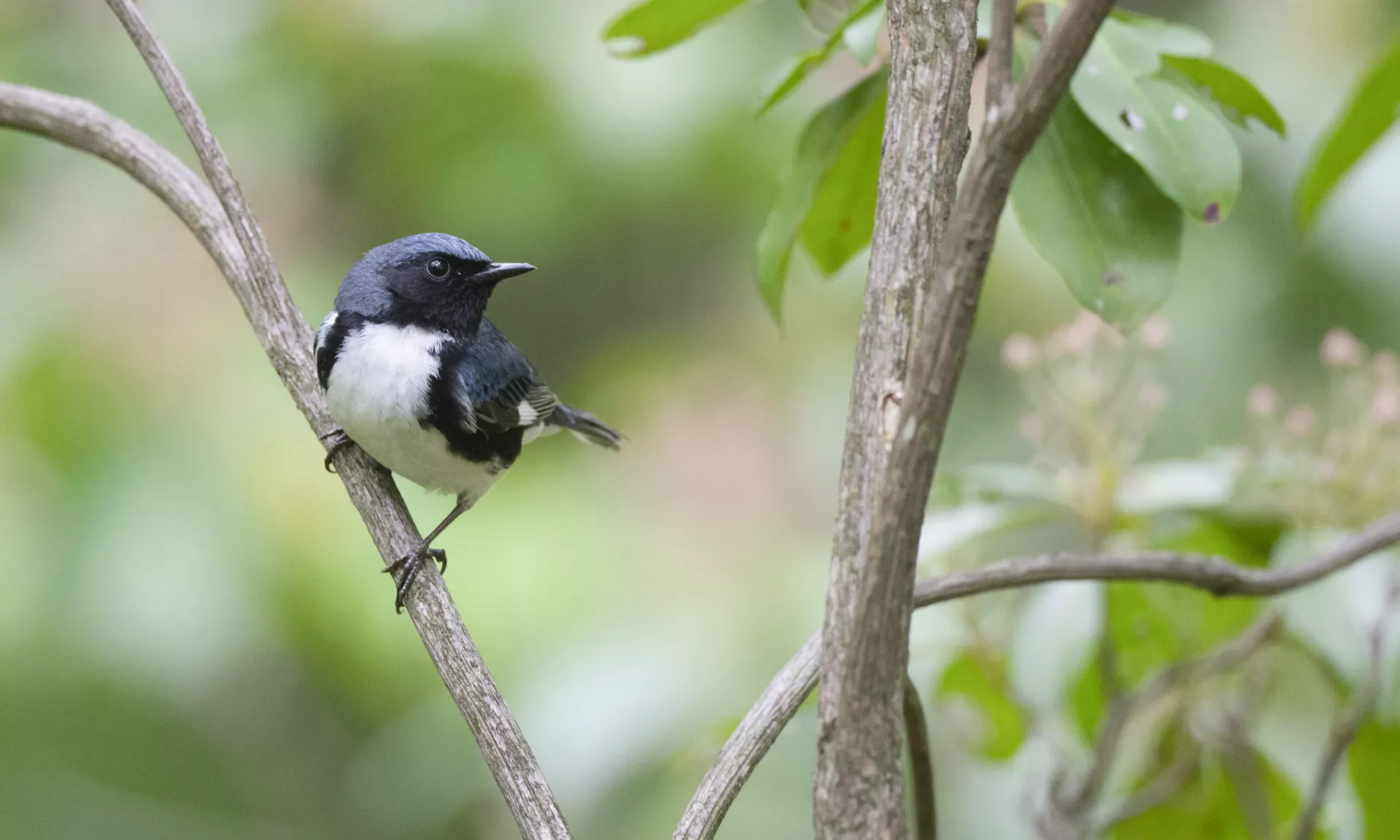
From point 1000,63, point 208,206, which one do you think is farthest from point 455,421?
point 1000,63

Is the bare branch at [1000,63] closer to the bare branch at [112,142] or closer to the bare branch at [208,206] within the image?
the bare branch at [208,206]

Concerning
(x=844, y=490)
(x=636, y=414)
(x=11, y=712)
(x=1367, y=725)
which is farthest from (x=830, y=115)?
(x=11, y=712)

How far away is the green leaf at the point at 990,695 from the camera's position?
1841 millimetres

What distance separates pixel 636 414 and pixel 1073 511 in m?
1.62

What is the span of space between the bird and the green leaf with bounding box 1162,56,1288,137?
1001mm

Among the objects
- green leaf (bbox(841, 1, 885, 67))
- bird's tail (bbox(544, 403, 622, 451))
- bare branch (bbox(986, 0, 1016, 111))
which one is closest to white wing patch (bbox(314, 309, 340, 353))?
bird's tail (bbox(544, 403, 622, 451))

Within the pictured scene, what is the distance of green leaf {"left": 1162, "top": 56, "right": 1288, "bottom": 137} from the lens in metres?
1.38

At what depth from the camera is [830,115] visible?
55.7 inches

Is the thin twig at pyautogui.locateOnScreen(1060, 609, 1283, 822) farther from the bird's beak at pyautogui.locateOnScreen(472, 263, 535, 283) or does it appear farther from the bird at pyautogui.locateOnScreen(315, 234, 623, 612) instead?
the bird's beak at pyautogui.locateOnScreen(472, 263, 535, 283)

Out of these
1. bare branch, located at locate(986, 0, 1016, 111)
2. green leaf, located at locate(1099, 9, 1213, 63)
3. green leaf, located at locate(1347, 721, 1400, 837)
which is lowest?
green leaf, located at locate(1347, 721, 1400, 837)

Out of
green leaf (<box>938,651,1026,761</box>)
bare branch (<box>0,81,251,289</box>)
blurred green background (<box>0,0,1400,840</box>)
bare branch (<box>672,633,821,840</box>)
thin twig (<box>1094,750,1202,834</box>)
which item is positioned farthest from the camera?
blurred green background (<box>0,0,1400,840</box>)

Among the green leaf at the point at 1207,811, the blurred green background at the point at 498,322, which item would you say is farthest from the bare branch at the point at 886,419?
the blurred green background at the point at 498,322

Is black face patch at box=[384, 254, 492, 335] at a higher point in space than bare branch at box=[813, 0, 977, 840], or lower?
lower

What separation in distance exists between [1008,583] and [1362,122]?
833 mm
